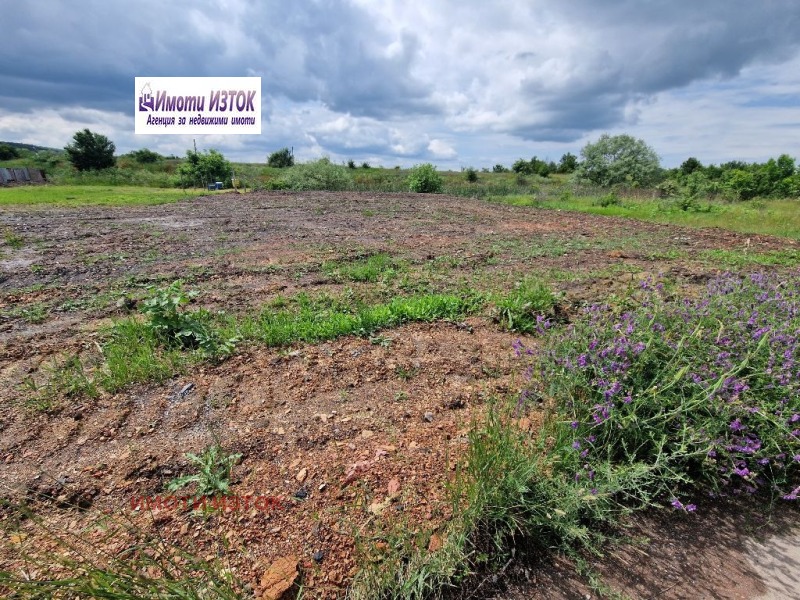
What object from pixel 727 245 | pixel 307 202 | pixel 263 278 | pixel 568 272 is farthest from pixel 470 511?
pixel 307 202

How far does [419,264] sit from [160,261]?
4.47 meters

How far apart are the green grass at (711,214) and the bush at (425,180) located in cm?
752

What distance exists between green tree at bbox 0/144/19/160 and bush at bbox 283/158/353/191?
35226mm

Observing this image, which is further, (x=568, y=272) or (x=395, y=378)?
(x=568, y=272)

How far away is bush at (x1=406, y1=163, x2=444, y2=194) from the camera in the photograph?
26906mm

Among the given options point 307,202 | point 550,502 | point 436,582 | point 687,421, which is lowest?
point 436,582

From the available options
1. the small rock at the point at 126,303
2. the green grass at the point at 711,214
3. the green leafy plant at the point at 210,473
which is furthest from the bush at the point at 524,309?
the green grass at the point at 711,214

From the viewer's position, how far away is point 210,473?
6.77 ft

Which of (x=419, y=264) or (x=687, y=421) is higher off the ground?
(x=419, y=264)

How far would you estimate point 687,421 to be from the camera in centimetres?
198

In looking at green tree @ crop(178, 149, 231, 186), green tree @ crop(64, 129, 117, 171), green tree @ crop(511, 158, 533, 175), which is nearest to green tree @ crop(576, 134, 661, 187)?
green tree @ crop(511, 158, 533, 175)

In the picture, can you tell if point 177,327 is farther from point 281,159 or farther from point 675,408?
point 281,159

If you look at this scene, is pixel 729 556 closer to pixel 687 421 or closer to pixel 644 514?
pixel 644 514

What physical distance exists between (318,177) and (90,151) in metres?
24.1
